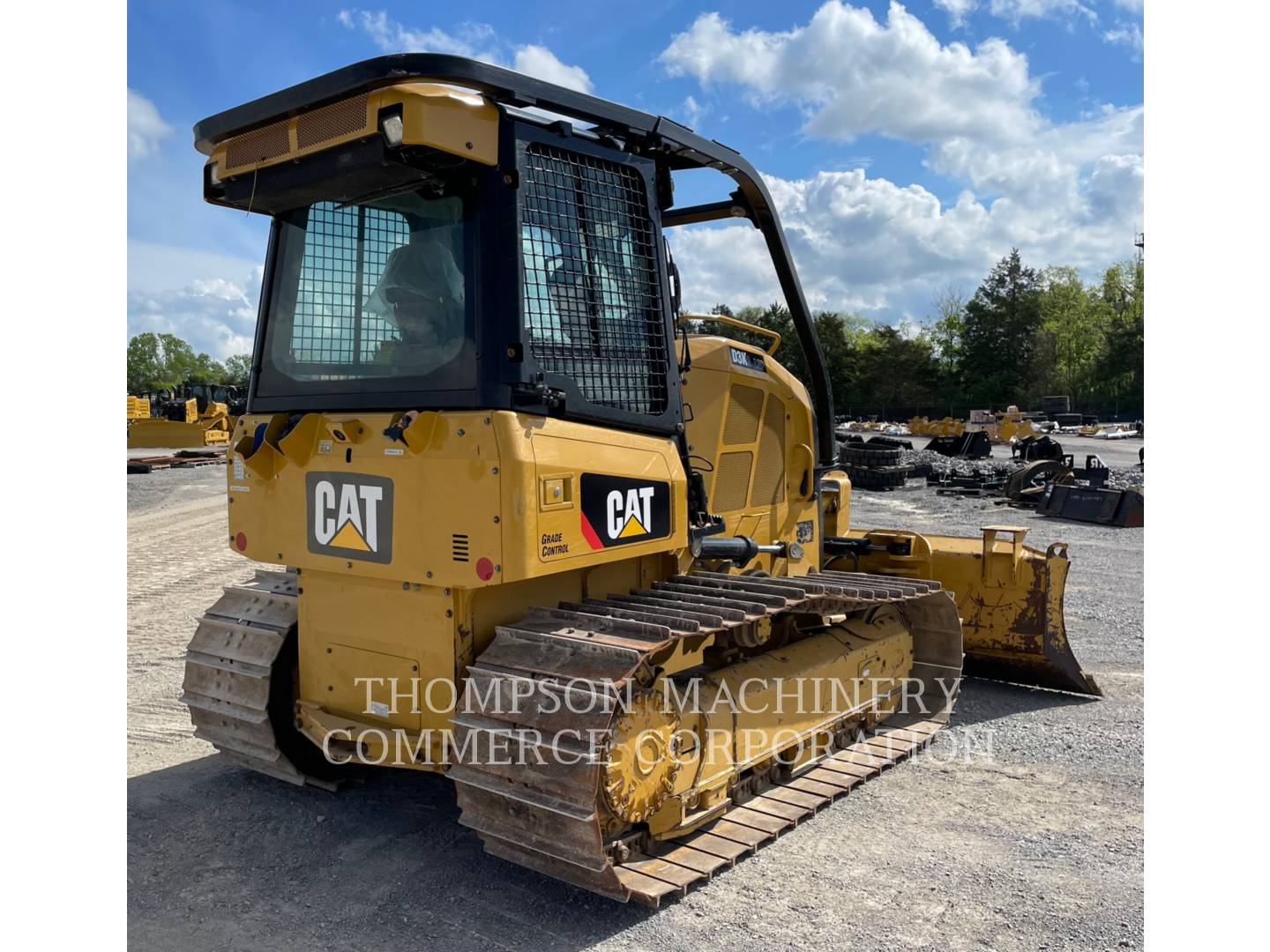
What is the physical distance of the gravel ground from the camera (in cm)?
338

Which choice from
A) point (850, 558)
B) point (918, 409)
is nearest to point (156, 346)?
point (918, 409)

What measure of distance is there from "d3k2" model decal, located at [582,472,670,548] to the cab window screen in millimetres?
349

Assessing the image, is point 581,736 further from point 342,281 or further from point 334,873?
point 342,281

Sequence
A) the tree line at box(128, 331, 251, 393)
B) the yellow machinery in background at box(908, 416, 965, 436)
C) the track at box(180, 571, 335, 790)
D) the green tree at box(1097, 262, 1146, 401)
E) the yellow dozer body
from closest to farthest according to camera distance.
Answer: the track at box(180, 571, 335, 790), the yellow dozer body, the yellow machinery in background at box(908, 416, 965, 436), the green tree at box(1097, 262, 1146, 401), the tree line at box(128, 331, 251, 393)

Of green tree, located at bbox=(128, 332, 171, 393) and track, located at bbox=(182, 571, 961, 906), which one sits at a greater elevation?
green tree, located at bbox=(128, 332, 171, 393)

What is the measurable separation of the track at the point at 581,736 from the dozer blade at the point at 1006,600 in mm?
2609

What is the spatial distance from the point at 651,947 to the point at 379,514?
1.88 metres

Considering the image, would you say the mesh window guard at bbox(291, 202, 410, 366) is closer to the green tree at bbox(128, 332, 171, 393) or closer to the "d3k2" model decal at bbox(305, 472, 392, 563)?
the "d3k2" model decal at bbox(305, 472, 392, 563)

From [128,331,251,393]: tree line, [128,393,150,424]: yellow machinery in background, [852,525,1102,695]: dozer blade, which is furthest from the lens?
[128,331,251,393]: tree line

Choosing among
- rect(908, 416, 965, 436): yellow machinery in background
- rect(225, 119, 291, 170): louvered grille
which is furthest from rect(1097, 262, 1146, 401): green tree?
rect(225, 119, 291, 170): louvered grille

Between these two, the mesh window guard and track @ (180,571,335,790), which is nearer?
the mesh window guard

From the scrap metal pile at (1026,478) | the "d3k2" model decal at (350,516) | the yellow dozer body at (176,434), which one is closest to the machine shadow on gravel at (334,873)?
the "d3k2" model decal at (350,516)

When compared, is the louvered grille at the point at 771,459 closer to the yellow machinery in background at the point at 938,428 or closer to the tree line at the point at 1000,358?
the yellow machinery in background at the point at 938,428

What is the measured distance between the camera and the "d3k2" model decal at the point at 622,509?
143 inches
